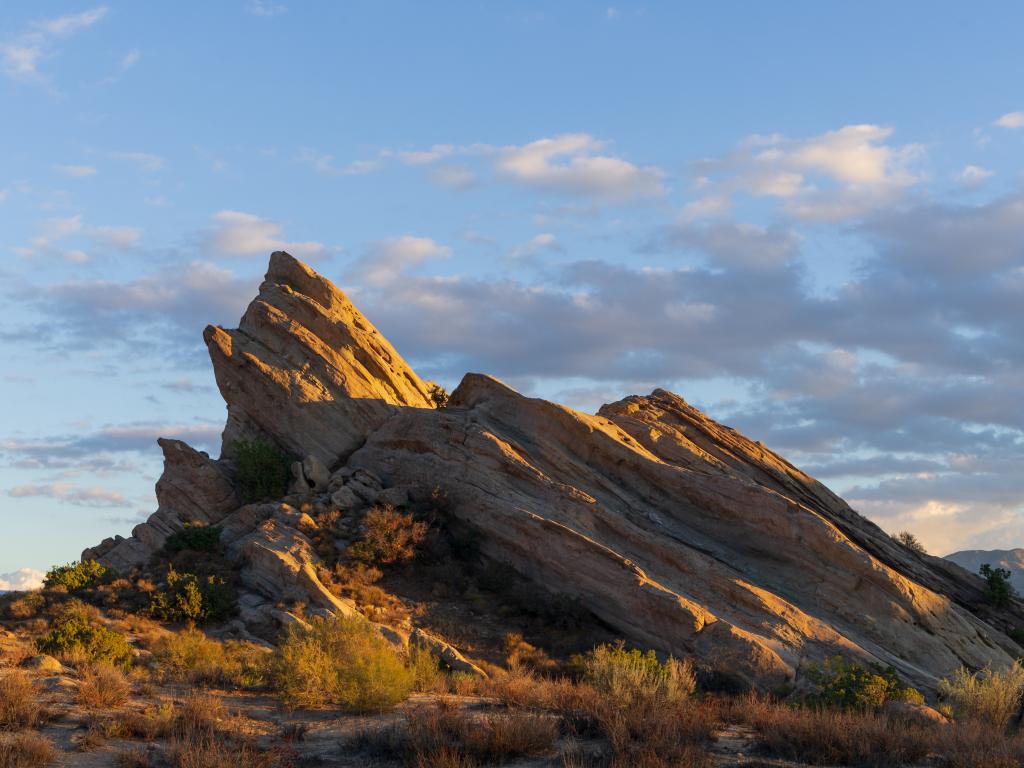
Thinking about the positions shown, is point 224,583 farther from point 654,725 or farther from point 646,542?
point 654,725

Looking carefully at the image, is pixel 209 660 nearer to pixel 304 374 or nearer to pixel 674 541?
pixel 674 541

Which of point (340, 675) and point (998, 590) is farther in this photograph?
point (998, 590)

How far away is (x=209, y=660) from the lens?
70.8ft

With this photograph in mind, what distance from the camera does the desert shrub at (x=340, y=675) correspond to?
58.7ft

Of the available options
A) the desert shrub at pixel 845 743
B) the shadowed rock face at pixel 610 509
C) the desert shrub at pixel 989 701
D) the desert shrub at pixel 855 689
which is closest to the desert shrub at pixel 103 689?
the shadowed rock face at pixel 610 509

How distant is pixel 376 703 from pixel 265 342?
810 inches

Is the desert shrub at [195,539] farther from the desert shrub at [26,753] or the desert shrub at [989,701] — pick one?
the desert shrub at [989,701]

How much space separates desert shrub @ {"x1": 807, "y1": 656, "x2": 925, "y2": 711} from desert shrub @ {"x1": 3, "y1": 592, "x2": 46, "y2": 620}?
67.5ft

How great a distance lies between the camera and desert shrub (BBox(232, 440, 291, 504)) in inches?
1321

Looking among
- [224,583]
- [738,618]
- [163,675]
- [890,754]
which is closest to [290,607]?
[224,583]

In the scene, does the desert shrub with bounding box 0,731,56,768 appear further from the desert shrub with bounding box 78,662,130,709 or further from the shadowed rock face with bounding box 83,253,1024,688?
the shadowed rock face with bounding box 83,253,1024,688

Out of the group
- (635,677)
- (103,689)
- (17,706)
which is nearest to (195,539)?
(103,689)

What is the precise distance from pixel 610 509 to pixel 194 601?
12117 mm

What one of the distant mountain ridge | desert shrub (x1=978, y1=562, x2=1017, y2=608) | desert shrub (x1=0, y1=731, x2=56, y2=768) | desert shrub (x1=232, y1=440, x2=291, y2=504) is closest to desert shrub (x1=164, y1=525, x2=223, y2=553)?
desert shrub (x1=232, y1=440, x2=291, y2=504)
